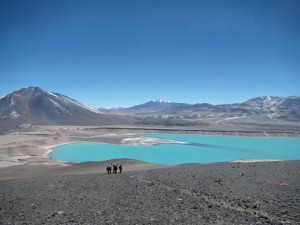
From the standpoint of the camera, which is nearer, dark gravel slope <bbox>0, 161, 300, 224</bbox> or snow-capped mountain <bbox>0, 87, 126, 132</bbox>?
dark gravel slope <bbox>0, 161, 300, 224</bbox>

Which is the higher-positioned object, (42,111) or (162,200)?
(42,111)

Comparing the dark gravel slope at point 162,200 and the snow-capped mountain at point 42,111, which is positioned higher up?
the snow-capped mountain at point 42,111

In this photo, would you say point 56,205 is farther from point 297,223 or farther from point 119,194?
point 297,223

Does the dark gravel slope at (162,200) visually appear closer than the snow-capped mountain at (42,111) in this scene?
Yes

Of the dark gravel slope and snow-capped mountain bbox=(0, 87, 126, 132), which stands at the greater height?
snow-capped mountain bbox=(0, 87, 126, 132)
